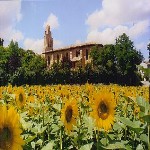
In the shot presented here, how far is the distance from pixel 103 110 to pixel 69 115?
262 millimetres

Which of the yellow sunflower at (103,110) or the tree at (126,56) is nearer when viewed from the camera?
the yellow sunflower at (103,110)

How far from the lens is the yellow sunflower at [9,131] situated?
153 centimetres

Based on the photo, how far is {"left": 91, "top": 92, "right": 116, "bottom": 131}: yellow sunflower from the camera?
2.58m

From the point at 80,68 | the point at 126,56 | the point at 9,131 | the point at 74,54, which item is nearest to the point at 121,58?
the point at 126,56

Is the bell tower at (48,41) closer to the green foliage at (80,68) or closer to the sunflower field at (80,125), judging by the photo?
the green foliage at (80,68)

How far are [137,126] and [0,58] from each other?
59668 mm

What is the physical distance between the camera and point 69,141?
141 inches

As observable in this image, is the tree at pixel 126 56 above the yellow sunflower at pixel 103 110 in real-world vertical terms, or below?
above

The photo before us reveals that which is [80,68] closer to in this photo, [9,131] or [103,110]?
[103,110]

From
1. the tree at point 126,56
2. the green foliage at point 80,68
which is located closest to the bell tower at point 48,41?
the green foliage at point 80,68

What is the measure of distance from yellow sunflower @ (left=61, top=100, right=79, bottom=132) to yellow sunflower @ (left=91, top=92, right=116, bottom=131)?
19 centimetres

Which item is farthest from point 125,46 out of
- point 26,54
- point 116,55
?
point 26,54

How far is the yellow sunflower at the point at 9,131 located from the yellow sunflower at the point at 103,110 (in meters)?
1.03

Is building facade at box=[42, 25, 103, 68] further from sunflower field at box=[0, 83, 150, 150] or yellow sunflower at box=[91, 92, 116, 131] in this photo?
yellow sunflower at box=[91, 92, 116, 131]
